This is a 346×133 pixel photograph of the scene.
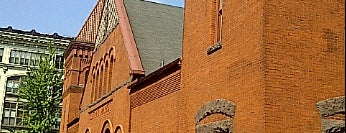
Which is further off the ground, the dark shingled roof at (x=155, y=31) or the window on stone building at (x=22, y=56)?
the window on stone building at (x=22, y=56)

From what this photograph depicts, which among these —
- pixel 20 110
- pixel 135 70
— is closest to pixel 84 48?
pixel 135 70

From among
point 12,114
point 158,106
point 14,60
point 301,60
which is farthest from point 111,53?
point 14,60

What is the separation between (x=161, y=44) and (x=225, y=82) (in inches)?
407

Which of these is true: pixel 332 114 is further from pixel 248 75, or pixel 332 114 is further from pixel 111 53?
pixel 111 53

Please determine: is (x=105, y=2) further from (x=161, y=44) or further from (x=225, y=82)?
(x=225, y=82)

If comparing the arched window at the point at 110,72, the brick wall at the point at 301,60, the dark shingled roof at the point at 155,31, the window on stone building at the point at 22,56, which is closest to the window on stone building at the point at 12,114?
the window on stone building at the point at 22,56

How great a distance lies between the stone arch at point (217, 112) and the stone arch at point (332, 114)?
6.36 feet

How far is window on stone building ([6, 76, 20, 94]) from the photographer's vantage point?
52.9 metres

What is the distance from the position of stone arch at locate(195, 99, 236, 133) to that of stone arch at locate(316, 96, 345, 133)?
1937mm

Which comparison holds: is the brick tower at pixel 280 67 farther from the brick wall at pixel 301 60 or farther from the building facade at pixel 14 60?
the building facade at pixel 14 60

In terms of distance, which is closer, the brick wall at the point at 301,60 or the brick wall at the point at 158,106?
the brick wall at the point at 301,60

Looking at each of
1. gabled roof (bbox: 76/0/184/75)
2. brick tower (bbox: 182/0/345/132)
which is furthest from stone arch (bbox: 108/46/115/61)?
brick tower (bbox: 182/0/345/132)

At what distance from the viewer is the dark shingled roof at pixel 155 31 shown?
20.3 meters

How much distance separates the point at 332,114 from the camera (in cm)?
957
